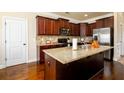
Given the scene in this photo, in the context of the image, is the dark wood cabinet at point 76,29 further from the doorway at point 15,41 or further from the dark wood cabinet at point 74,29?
the doorway at point 15,41

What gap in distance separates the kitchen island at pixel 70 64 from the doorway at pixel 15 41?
219 cm

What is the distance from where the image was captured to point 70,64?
248 cm

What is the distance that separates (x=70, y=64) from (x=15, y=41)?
295 centimetres

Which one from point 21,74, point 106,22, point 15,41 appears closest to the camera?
point 21,74

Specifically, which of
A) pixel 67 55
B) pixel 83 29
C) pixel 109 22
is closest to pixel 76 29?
pixel 83 29

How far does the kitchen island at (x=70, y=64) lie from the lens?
2174mm

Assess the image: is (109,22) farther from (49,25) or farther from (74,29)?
(49,25)

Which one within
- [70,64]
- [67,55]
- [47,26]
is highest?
[47,26]

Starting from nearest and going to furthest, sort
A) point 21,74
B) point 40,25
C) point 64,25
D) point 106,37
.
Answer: point 21,74
point 40,25
point 106,37
point 64,25

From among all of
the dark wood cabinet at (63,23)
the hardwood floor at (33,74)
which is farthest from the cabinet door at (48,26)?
the hardwood floor at (33,74)
